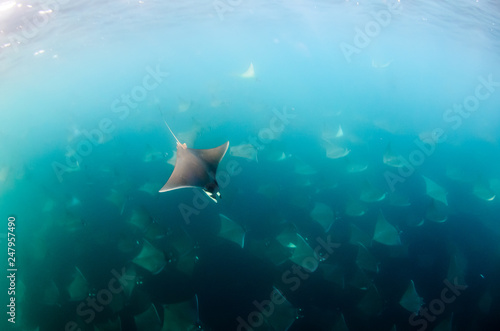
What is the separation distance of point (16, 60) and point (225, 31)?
77.5 feet

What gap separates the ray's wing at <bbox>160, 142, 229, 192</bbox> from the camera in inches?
230

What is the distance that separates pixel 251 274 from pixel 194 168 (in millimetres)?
3825

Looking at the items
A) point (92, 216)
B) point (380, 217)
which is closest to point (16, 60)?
point (92, 216)

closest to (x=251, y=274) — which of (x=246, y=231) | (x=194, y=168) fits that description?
(x=246, y=231)

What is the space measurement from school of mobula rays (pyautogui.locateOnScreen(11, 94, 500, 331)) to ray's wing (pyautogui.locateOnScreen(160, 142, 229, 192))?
3 cm

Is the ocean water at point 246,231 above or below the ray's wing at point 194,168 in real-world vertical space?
below

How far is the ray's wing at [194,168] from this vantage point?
19.2 ft

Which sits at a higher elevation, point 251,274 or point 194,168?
point 194,168

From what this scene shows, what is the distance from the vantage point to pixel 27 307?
23.8ft

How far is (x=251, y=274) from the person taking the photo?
755 cm

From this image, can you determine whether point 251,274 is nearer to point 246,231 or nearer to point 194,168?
point 246,231

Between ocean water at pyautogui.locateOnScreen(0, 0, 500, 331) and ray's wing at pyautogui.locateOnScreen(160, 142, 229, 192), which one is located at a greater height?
ray's wing at pyautogui.locateOnScreen(160, 142, 229, 192)

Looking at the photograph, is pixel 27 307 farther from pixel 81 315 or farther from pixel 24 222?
pixel 24 222

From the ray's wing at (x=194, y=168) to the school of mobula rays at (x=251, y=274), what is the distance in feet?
0.09
